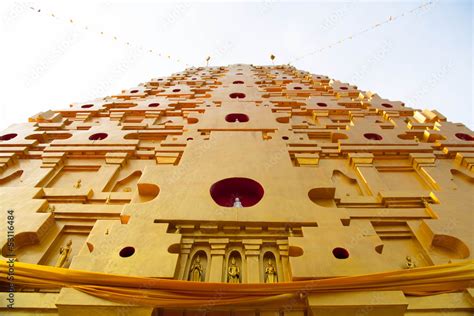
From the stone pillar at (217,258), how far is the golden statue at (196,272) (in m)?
0.17

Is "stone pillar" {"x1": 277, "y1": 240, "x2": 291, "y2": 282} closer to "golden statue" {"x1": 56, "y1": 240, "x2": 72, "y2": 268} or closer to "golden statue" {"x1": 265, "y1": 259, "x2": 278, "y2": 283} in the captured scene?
"golden statue" {"x1": 265, "y1": 259, "x2": 278, "y2": 283}

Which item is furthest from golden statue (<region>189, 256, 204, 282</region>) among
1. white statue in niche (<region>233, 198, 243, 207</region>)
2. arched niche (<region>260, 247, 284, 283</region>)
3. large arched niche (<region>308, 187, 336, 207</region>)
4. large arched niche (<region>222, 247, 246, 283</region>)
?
large arched niche (<region>308, 187, 336, 207</region>)

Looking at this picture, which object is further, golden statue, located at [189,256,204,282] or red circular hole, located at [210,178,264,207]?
red circular hole, located at [210,178,264,207]

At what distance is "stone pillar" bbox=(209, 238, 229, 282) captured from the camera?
4.47 m

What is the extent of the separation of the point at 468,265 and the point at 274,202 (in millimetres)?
2727

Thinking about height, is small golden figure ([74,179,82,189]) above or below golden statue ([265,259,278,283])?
above

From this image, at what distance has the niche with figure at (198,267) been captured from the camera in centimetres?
455

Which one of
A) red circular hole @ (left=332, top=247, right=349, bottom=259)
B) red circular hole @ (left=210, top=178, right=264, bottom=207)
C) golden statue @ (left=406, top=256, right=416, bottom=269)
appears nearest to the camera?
red circular hole @ (left=332, top=247, right=349, bottom=259)

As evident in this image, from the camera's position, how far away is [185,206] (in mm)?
5371

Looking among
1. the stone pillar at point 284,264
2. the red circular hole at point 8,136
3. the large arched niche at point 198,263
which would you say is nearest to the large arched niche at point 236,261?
the large arched niche at point 198,263

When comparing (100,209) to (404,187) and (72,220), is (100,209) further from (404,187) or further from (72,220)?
(404,187)

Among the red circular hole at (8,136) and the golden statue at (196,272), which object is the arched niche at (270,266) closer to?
the golden statue at (196,272)

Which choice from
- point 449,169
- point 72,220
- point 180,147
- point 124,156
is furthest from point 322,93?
point 72,220

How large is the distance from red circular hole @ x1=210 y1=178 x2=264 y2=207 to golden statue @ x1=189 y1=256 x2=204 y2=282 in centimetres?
156
